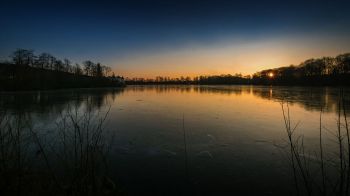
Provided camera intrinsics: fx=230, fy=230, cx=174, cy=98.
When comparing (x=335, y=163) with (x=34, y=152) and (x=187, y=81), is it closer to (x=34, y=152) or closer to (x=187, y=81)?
(x=34, y=152)

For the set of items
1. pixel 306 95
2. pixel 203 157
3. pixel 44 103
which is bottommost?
pixel 203 157

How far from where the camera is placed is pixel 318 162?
5105mm

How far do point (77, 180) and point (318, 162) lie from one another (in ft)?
16.3

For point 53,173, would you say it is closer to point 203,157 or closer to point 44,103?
point 203,157

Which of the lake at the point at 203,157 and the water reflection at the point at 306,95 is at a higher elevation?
the water reflection at the point at 306,95

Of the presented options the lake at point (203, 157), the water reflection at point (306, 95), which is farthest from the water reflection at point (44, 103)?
the water reflection at point (306, 95)

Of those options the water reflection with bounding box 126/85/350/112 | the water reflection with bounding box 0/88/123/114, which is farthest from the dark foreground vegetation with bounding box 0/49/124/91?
the water reflection with bounding box 126/85/350/112

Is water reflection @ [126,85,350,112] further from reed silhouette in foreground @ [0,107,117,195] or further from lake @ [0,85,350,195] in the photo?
reed silhouette in foreground @ [0,107,117,195]

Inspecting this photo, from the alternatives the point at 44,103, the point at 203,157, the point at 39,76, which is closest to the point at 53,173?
the point at 203,157

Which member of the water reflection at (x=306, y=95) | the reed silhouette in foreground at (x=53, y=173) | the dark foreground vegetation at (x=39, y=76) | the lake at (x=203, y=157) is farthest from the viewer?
the dark foreground vegetation at (x=39, y=76)

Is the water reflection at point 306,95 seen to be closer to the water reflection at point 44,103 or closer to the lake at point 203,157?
the lake at point 203,157

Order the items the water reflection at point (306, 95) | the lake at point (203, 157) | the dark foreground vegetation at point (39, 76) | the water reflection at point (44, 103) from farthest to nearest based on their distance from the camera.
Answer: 1. the dark foreground vegetation at point (39, 76)
2. the water reflection at point (306, 95)
3. the water reflection at point (44, 103)
4. the lake at point (203, 157)

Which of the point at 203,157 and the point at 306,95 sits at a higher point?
the point at 306,95

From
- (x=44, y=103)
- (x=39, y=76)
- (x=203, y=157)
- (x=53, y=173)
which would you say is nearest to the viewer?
(x=53, y=173)
